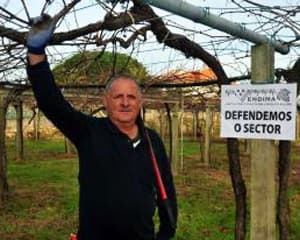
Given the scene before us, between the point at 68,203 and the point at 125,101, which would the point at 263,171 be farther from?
the point at 68,203

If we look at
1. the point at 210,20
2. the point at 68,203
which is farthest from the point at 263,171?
the point at 68,203

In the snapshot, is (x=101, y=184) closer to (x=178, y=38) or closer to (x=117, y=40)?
(x=117, y=40)

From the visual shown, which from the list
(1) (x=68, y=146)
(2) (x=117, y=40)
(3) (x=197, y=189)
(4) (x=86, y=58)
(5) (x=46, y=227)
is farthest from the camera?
(1) (x=68, y=146)

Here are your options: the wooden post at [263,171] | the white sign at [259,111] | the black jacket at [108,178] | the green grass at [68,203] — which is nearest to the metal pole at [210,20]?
the wooden post at [263,171]

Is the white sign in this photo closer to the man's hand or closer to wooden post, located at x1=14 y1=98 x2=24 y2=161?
the man's hand

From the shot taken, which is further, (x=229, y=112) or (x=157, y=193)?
(x=229, y=112)

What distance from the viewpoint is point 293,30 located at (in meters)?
3.12

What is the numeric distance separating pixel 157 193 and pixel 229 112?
80 centimetres

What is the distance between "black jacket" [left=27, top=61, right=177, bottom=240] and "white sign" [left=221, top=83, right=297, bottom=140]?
79 centimetres

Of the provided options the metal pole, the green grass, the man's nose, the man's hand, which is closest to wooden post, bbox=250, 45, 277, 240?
the metal pole

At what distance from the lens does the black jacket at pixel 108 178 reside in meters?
2.08

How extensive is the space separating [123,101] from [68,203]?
6.64m

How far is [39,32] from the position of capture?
1857 mm

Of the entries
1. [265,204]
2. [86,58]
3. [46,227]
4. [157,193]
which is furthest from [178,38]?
[46,227]
